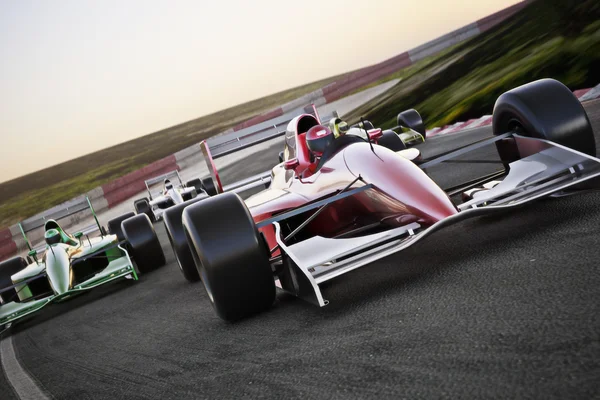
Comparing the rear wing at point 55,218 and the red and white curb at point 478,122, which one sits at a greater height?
the rear wing at point 55,218

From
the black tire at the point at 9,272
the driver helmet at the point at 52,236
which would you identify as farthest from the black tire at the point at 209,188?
the driver helmet at the point at 52,236

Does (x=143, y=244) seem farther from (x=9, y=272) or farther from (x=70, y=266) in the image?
(x=9, y=272)

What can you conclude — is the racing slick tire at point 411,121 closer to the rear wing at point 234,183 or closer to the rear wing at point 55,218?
the rear wing at point 234,183

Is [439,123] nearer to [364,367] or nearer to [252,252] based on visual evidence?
[252,252]

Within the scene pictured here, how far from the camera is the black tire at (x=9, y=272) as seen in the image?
873 cm

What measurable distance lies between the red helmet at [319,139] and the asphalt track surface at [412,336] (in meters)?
1.18

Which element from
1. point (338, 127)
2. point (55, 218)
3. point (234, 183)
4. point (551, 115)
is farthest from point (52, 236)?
point (551, 115)

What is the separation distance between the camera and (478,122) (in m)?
12.5

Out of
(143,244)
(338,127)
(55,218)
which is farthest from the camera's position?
(55,218)

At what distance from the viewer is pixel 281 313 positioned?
13.3ft

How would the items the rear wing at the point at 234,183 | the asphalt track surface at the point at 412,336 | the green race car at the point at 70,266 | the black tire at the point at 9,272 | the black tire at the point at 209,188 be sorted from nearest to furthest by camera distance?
the asphalt track surface at the point at 412,336
the green race car at the point at 70,266
the rear wing at the point at 234,183
the black tire at the point at 9,272
the black tire at the point at 209,188

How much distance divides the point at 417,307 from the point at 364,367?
661 mm

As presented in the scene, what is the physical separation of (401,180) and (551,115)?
1.30 metres

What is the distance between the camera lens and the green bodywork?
24.1 feet
